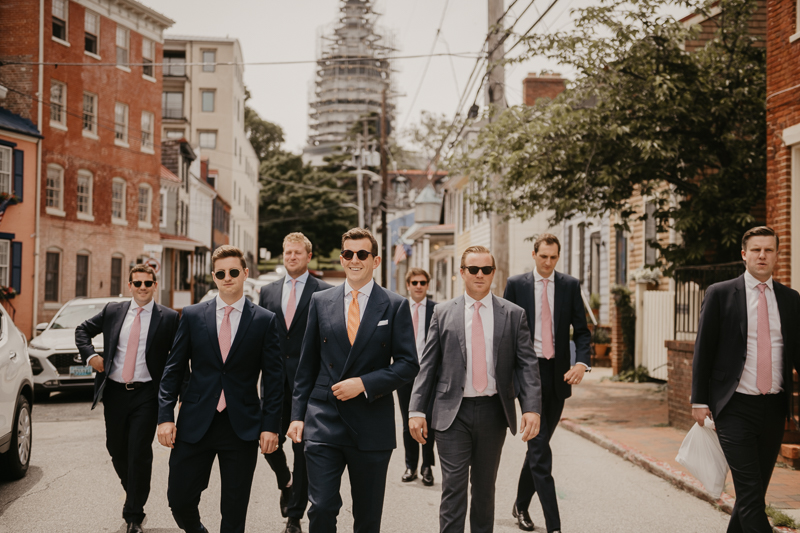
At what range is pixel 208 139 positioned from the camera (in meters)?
62.3

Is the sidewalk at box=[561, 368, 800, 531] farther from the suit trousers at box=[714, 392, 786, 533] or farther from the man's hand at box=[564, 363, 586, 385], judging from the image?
the man's hand at box=[564, 363, 586, 385]

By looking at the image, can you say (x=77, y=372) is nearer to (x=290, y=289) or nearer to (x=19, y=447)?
(x=19, y=447)

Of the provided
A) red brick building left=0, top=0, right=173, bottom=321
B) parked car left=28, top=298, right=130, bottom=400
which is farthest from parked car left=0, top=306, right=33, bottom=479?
red brick building left=0, top=0, right=173, bottom=321

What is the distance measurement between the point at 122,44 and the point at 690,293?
30509 millimetres

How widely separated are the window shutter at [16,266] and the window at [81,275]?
12.7 feet

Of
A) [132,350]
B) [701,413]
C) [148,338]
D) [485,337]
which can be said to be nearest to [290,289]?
[148,338]

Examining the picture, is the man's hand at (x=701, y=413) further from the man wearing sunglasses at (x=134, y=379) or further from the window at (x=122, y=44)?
the window at (x=122, y=44)

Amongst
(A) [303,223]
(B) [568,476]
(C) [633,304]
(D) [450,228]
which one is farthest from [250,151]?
(B) [568,476]

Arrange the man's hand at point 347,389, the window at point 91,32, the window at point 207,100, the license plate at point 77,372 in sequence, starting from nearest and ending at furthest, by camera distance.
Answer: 1. the man's hand at point 347,389
2. the license plate at point 77,372
3. the window at point 91,32
4. the window at point 207,100

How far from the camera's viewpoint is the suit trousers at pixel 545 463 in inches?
229

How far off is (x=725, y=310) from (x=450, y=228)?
34.6 m

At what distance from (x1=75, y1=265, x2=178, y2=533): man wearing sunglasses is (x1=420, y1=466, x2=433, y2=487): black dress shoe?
2859 mm

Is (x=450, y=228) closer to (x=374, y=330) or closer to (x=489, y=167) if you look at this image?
(x=489, y=167)

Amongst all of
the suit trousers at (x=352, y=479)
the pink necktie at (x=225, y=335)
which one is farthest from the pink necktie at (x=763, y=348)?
the pink necktie at (x=225, y=335)
